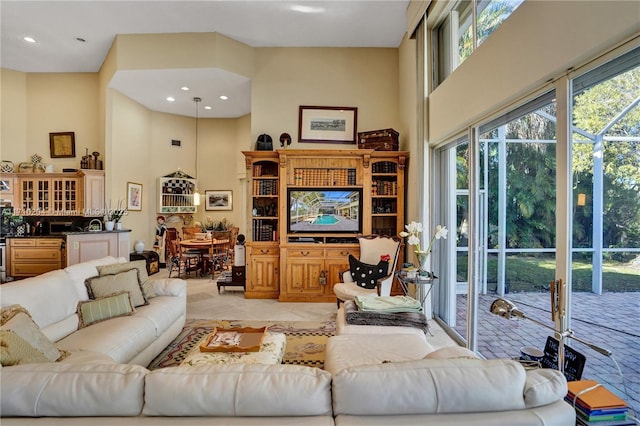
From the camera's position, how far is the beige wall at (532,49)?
5.17 feet

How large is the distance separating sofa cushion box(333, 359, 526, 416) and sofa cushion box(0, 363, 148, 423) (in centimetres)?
72

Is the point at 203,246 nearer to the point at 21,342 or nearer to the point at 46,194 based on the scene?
the point at 46,194

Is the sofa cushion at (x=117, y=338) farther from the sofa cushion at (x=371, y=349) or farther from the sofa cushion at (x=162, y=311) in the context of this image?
the sofa cushion at (x=371, y=349)

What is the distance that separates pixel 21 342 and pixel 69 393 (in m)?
0.99

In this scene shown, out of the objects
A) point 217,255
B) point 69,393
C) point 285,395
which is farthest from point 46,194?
point 285,395

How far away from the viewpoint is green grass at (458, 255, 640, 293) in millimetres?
1658

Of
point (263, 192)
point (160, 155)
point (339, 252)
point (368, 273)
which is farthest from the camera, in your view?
point (160, 155)

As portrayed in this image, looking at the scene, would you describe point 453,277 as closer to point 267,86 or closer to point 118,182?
point 267,86

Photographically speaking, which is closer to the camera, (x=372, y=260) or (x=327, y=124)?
(x=372, y=260)

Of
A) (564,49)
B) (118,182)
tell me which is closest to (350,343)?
(564,49)

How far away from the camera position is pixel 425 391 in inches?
41.5

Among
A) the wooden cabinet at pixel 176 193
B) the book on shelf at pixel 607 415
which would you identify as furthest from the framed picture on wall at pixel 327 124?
the book on shelf at pixel 607 415

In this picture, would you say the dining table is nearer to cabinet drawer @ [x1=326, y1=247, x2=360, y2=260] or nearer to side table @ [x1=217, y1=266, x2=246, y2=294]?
side table @ [x1=217, y1=266, x2=246, y2=294]

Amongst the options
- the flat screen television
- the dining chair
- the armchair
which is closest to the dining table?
the dining chair
